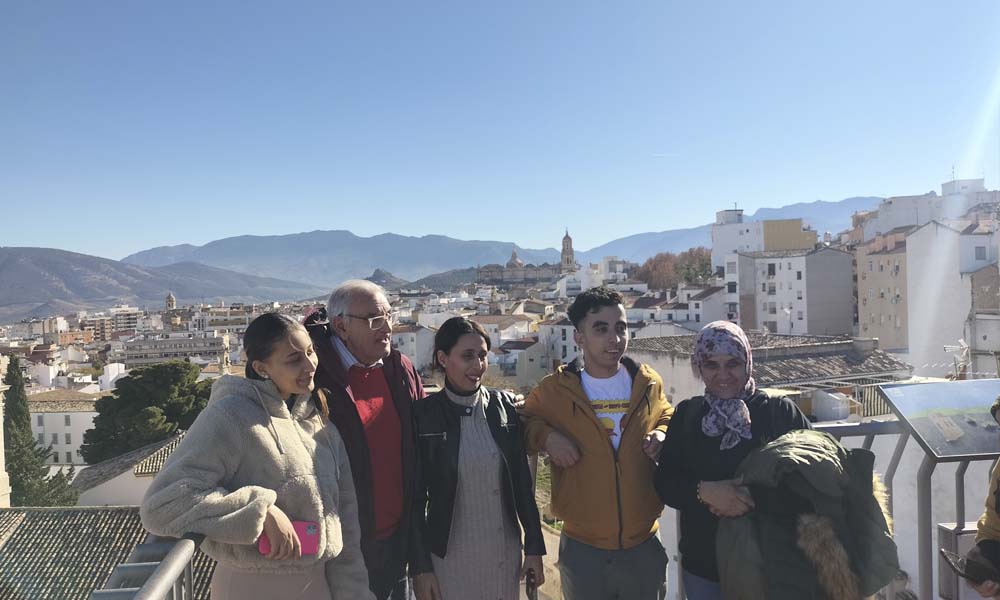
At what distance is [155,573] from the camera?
67.5 inches

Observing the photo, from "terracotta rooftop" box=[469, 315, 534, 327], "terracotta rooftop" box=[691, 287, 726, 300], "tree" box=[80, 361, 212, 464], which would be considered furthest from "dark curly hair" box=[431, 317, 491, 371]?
"terracotta rooftop" box=[469, 315, 534, 327]

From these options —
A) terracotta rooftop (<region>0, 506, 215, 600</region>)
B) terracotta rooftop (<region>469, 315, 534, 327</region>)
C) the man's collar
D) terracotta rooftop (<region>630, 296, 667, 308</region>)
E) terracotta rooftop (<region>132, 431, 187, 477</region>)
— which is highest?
the man's collar

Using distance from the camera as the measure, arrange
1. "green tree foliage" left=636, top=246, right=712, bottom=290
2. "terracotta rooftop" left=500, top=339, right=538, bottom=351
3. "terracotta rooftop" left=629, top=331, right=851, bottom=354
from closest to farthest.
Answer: "terracotta rooftop" left=629, top=331, right=851, bottom=354
"terracotta rooftop" left=500, top=339, right=538, bottom=351
"green tree foliage" left=636, top=246, right=712, bottom=290

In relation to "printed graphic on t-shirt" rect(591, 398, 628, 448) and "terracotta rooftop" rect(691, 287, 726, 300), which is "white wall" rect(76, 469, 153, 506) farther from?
"terracotta rooftop" rect(691, 287, 726, 300)

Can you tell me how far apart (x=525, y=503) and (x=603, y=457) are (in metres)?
Result: 0.40

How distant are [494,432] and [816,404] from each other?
14.3 metres

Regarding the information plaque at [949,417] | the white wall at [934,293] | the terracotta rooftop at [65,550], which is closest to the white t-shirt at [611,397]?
the information plaque at [949,417]

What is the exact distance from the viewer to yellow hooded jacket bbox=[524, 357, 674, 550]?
3074 millimetres

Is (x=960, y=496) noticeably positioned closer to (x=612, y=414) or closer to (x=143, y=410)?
(x=612, y=414)

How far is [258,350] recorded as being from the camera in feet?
8.35

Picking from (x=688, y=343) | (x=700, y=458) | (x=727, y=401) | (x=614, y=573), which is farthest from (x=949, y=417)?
(x=688, y=343)

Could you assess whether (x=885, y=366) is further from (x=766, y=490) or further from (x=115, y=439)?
(x=115, y=439)

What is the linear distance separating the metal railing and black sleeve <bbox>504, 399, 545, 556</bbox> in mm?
1437

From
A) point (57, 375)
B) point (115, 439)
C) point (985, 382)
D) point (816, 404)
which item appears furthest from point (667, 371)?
point (57, 375)
